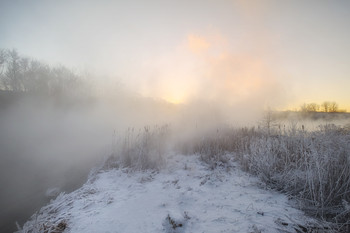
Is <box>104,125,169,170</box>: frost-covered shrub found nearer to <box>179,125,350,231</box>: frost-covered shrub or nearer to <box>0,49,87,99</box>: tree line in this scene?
<box>179,125,350,231</box>: frost-covered shrub

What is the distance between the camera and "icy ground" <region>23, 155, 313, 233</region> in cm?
193

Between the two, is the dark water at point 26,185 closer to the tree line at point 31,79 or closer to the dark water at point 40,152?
the dark water at point 40,152

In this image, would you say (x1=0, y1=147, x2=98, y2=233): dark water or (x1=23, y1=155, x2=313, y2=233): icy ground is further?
(x1=0, y1=147, x2=98, y2=233): dark water

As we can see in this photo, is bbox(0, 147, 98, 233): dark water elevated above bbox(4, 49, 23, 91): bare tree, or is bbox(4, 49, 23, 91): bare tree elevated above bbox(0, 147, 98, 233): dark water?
bbox(4, 49, 23, 91): bare tree

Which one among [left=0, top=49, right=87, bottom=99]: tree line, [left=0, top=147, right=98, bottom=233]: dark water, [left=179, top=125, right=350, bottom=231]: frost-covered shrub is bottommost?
[left=0, top=147, right=98, bottom=233]: dark water

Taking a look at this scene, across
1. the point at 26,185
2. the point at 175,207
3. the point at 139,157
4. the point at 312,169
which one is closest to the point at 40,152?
the point at 26,185

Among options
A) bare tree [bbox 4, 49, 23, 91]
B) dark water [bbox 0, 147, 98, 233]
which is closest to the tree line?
bare tree [bbox 4, 49, 23, 91]

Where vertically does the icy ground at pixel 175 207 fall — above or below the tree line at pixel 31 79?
below

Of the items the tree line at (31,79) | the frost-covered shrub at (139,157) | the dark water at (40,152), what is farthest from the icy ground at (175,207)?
the tree line at (31,79)

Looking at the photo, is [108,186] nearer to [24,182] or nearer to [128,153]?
[128,153]

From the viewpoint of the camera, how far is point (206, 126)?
872 cm

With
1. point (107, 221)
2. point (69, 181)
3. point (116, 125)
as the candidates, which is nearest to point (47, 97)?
point (116, 125)

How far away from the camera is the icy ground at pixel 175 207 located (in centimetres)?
193

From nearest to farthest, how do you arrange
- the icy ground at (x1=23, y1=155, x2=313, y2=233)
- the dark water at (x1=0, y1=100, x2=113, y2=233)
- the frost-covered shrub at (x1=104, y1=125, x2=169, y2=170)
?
the icy ground at (x1=23, y1=155, x2=313, y2=233)
the dark water at (x1=0, y1=100, x2=113, y2=233)
the frost-covered shrub at (x1=104, y1=125, x2=169, y2=170)
